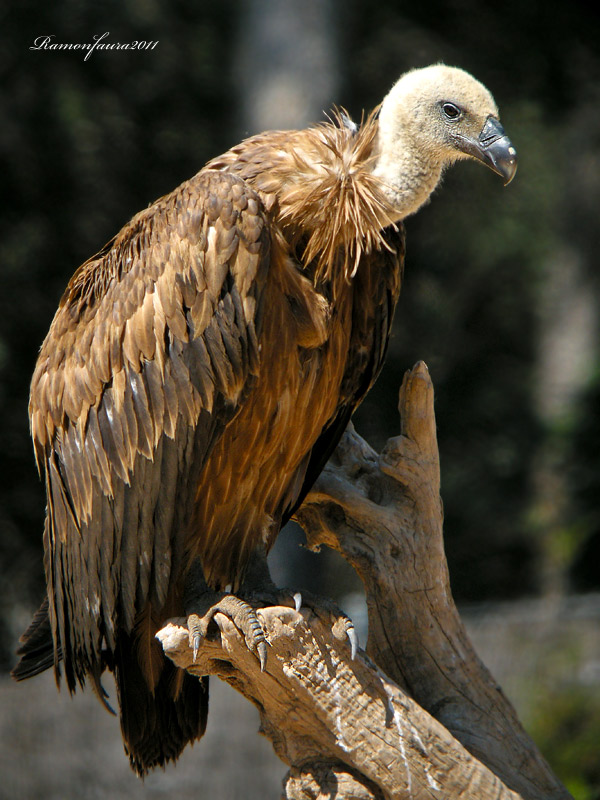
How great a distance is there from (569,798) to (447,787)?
20.0 inches

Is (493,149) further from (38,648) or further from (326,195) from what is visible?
(38,648)

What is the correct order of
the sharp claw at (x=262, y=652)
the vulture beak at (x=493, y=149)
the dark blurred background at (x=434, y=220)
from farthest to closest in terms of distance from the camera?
the dark blurred background at (x=434, y=220), the vulture beak at (x=493, y=149), the sharp claw at (x=262, y=652)

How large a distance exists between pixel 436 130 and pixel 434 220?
14.5ft

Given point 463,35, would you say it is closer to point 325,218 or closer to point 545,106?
point 545,106

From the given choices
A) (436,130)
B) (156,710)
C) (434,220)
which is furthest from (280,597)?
(434,220)

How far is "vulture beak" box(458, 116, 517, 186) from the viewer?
8.68 ft

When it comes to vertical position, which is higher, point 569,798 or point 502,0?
point 502,0

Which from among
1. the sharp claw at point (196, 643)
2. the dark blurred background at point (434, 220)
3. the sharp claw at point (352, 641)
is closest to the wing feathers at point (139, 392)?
the sharp claw at point (196, 643)

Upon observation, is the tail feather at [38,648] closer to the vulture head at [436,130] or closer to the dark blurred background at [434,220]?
the vulture head at [436,130]

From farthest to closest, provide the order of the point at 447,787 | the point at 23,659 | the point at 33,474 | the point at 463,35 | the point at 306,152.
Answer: the point at 463,35 < the point at 33,474 < the point at 23,659 < the point at 306,152 < the point at 447,787

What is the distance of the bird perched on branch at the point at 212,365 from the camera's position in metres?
2.68

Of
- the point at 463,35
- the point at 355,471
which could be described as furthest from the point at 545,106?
the point at 355,471

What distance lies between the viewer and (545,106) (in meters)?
7.49

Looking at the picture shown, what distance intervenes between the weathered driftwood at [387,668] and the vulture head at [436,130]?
1.95ft
